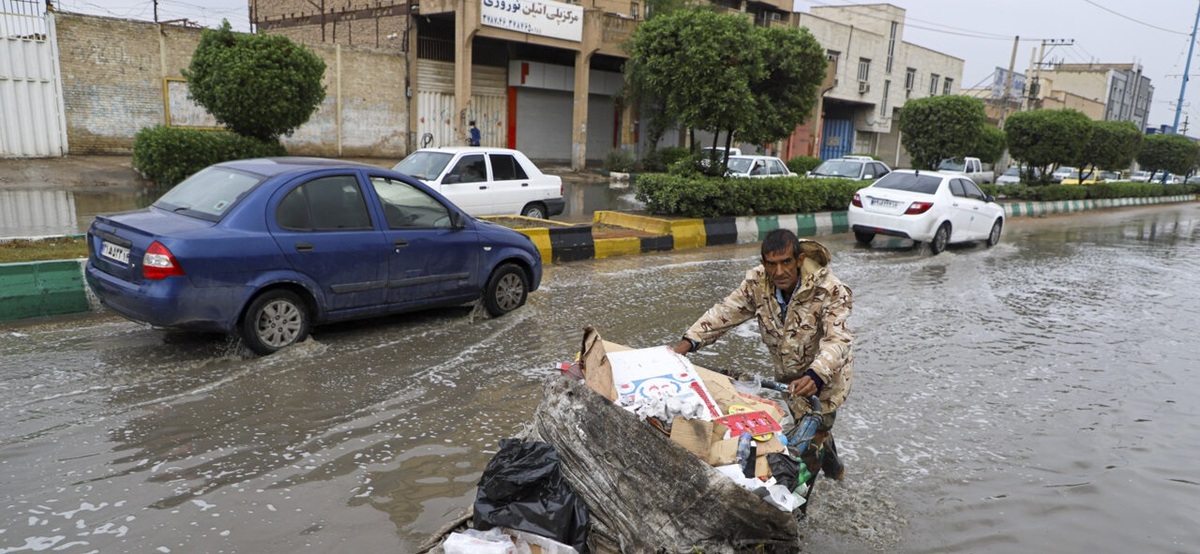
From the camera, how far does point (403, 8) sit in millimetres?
26344

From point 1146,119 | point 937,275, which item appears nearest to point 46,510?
point 937,275

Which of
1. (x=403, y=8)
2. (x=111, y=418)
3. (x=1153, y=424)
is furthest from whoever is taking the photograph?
(x=403, y=8)

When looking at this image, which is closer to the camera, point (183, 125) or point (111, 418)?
point (111, 418)

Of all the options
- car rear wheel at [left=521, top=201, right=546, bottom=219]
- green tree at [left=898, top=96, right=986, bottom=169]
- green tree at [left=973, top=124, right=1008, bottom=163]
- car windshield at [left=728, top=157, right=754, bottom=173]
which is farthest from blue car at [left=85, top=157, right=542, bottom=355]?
green tree at [left=973, top=124, right=1008, bottom=163]

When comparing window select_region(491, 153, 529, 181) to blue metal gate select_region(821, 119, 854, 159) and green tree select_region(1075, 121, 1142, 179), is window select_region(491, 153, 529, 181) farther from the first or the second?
blue metal gate select_region(821, 119, 854, 159)

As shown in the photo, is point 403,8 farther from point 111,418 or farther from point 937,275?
point 111,418

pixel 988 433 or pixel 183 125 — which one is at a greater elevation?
pixel 183 125

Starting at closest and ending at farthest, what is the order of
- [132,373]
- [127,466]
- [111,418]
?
[127,466]
[111,418]
[132,373]

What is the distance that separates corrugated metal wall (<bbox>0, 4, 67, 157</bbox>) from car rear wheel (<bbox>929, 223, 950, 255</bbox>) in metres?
20.2

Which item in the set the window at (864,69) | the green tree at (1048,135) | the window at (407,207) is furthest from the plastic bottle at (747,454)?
the window at (864,69)

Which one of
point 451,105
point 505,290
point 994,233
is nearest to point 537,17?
point 451,105

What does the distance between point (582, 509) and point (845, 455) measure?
2.64 metres

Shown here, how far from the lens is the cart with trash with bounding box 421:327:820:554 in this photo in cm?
298

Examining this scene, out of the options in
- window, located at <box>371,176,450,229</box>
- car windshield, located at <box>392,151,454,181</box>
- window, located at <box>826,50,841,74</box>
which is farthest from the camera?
window, located at <box>826,50,841,74</box>
